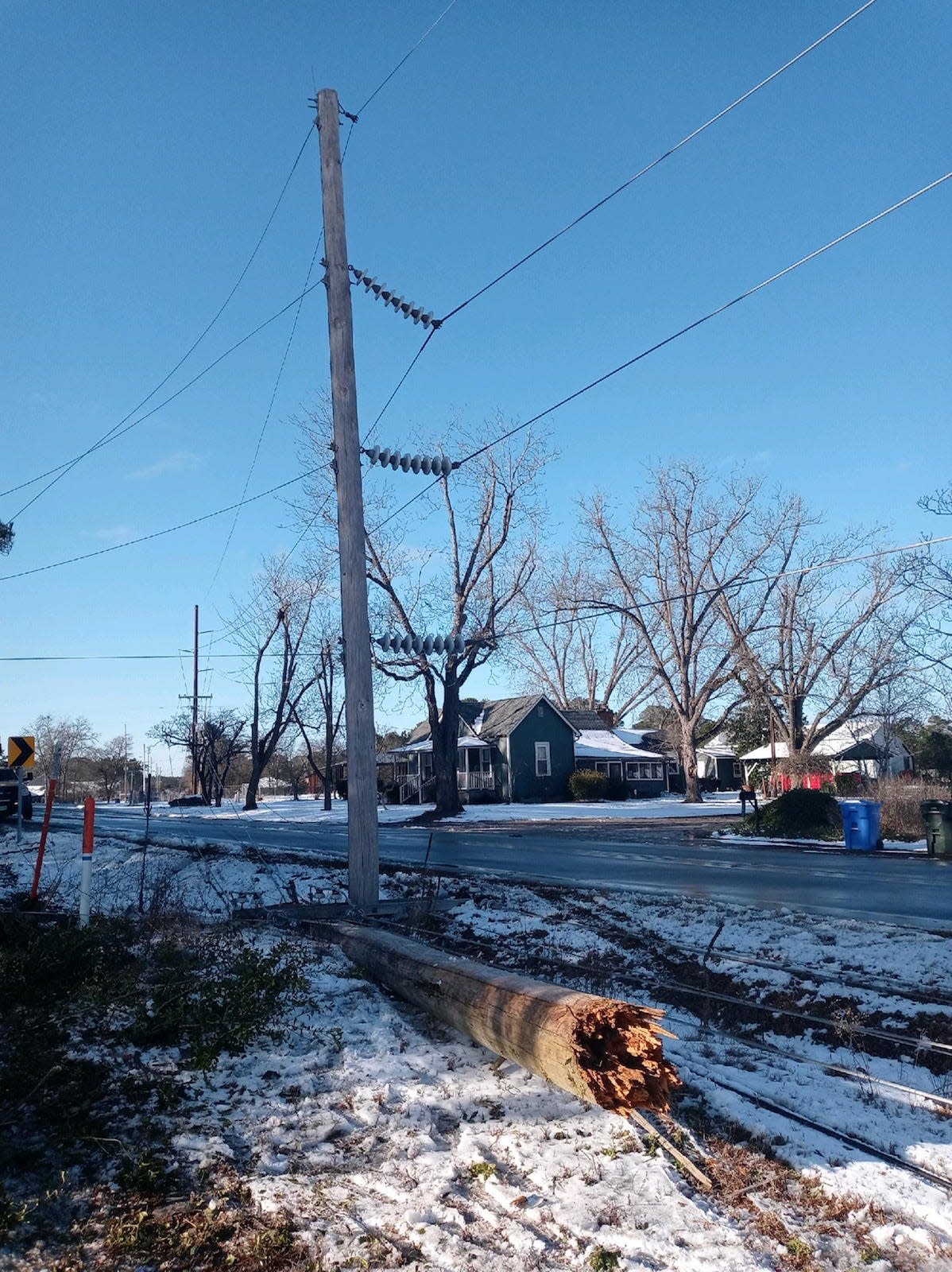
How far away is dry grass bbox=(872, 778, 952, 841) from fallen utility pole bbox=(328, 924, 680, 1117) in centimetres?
2188

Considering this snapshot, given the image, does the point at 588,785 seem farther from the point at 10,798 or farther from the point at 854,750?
the point at 10,798

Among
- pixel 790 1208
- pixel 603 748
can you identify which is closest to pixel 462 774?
pixel 603 748

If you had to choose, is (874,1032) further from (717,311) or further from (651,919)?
(717,311)

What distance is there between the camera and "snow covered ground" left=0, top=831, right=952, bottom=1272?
3654 millimetres

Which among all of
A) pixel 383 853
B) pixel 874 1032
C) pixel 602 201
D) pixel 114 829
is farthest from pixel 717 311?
pixel 114 829

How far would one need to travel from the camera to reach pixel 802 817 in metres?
26.7

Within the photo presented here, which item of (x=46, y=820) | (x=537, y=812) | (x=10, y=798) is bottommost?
(x=537, y=812)

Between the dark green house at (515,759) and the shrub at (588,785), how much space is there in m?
1.80

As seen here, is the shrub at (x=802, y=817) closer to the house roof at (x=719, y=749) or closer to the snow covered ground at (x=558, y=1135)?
the snow covered ground at (x=558, y=1135)

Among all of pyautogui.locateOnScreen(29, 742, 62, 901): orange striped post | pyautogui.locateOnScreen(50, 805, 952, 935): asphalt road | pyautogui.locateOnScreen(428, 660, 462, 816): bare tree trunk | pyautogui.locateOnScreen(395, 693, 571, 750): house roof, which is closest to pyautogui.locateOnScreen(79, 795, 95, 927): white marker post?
pyautogui.locateOnScreen(29, 742, 62, 901): orange striped post

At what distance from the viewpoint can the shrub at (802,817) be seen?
86.6 feet

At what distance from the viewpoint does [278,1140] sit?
4.51 m

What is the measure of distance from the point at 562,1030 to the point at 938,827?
18.9 meters

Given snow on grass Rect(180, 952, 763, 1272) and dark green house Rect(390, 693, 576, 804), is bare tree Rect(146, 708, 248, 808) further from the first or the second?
snow on grass Rect(180, 952, 763, 1272)
